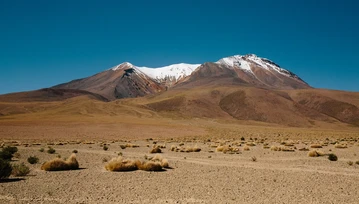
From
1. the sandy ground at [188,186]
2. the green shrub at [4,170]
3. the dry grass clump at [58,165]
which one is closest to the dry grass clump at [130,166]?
the sandy ground at [188,186]

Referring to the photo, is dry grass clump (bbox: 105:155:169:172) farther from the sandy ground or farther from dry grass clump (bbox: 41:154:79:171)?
dry grass clump (bbox: 41:154:79:171)

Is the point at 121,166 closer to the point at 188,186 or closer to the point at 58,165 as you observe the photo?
the point at 58,165

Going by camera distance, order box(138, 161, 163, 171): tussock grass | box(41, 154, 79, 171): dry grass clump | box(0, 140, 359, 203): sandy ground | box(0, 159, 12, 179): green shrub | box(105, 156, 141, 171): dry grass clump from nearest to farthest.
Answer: box(0, 140, 359, 203): sandy ground → box(0, 159, 12, 179): green shrub → box(41, 154, 79, 171): dry grass clump → box(105, 156, 141, 171): dry grass clump → box(138, 161, 163, 171): tussock grass

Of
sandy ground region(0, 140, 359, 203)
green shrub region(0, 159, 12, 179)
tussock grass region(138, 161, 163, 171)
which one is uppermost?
green shrub region(0, 159, 12, 179)

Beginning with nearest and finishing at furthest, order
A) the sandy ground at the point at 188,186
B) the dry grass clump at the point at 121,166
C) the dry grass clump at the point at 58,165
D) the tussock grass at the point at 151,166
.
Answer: the sandy ground at the point at 188,186
the dry grass clump at the point at 58,165
the dry grass clump at the point at 121,166
the tussock grass at the point at 151,166

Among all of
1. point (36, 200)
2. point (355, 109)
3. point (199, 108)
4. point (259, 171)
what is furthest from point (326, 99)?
point (36, 200)

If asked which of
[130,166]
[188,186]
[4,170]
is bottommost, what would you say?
[188,186]

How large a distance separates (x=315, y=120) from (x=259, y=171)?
140338mm

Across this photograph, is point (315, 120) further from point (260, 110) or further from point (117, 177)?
Answer: point (117, 177)

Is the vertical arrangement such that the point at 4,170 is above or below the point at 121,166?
above

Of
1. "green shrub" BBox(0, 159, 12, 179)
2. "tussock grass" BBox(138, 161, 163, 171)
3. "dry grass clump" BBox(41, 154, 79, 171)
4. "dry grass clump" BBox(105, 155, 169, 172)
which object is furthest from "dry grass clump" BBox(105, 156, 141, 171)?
"green shrub" BBox(0, 159, 12, 179)

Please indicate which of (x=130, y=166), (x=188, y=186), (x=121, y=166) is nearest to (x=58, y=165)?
(x=121, y=166)

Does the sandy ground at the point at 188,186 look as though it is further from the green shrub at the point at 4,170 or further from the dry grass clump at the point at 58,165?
the dry grass clump at the point at 58,165

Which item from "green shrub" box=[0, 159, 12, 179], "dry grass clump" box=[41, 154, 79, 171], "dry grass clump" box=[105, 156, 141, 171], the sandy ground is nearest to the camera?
the sandy ground
